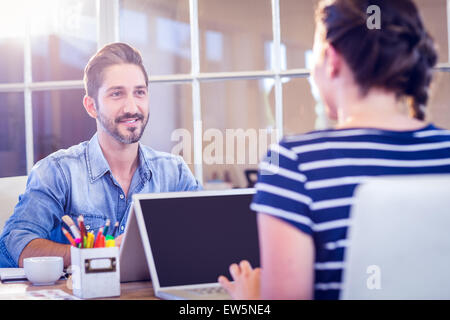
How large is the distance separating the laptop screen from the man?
21.8 inches

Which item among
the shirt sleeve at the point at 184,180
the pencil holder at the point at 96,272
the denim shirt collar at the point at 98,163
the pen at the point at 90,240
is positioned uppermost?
the denim shirt collar at the point at 98,163

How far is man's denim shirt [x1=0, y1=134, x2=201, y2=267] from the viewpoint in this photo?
1.98m

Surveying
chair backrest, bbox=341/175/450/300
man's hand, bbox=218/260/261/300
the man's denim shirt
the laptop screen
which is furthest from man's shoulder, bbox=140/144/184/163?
chair backrest, bbox=341/175/450/300

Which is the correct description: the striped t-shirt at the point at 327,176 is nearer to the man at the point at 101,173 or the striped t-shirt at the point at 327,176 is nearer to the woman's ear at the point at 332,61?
the woman's ear at the point at 332,61

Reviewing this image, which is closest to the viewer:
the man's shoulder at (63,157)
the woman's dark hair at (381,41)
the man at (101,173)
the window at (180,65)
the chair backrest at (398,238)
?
the chair backrest at (398,238)

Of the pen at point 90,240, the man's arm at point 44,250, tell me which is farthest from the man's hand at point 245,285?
the man's arm at point 44,250

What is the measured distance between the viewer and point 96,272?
51.4 inches

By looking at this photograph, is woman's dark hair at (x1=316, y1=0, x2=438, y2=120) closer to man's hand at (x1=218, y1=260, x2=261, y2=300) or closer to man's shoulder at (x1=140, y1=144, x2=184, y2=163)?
man's hand at (x1=218, y1=260, x2=261, y2=300)

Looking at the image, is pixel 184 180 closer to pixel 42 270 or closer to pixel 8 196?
pixel 8 196

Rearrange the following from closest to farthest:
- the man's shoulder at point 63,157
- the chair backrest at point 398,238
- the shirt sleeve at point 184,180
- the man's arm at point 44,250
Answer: the chair backrest at point 398,238
the man's arm at point 44,250
the man's shoulder at point 63,157
the shirt sleeve at point 184,180

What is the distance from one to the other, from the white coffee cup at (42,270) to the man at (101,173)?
0.88 ft

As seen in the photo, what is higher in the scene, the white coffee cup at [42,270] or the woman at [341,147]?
the woman at [341,147]

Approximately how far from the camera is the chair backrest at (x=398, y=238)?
85 centimetres
